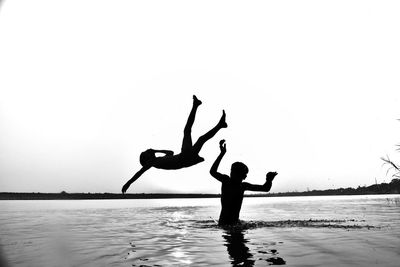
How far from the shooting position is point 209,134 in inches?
431

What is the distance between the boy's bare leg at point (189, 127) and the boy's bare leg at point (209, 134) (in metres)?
0.23

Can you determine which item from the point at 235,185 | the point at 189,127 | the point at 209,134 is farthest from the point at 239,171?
the point at 189,127

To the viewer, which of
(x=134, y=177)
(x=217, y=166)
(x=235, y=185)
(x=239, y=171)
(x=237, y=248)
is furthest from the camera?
(x=235, y=185)

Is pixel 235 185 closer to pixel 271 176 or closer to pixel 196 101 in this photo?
pixel 271 176

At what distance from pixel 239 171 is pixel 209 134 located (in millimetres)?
3109

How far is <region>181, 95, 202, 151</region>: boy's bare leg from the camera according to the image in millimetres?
10891

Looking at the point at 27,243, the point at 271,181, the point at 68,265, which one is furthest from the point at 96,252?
the point at 271,181

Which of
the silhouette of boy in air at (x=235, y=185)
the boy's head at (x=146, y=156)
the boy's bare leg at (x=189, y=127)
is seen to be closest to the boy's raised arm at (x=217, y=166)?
the silhouette of boy in air at (x=235, y=185)

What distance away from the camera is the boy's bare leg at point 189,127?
1089cm

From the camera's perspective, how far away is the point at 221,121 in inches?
425

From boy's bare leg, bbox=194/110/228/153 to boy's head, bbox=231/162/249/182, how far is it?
115 inches

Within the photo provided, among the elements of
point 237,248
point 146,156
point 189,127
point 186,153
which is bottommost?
point 237,248

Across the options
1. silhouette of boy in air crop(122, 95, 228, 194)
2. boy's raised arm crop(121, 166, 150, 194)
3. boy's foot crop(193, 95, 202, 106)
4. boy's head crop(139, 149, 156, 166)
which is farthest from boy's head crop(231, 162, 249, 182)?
boy's raised arm crop(121, 166, 150, 194)

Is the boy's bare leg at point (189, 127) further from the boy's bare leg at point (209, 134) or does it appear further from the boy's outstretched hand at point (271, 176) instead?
the boy's outstretched hand at point (271, 176)
